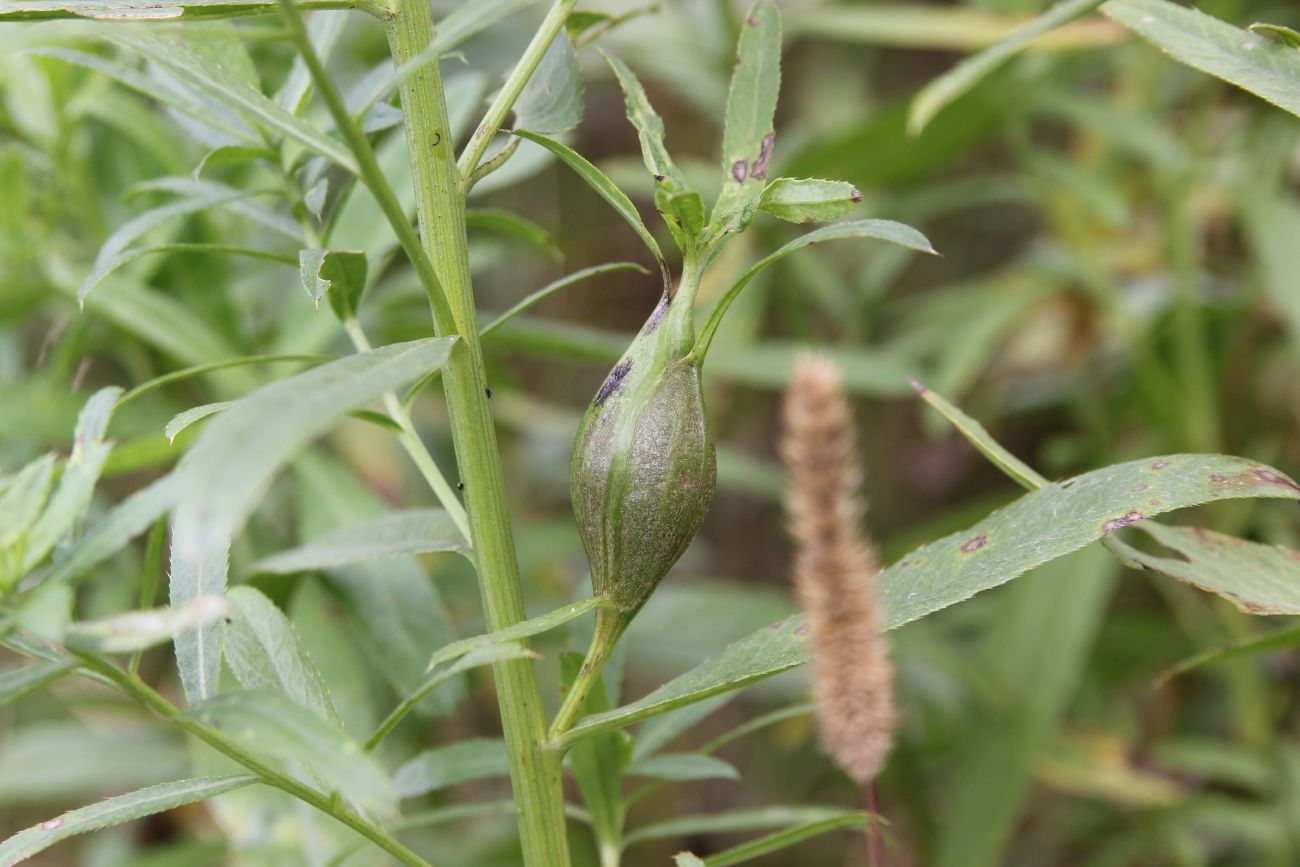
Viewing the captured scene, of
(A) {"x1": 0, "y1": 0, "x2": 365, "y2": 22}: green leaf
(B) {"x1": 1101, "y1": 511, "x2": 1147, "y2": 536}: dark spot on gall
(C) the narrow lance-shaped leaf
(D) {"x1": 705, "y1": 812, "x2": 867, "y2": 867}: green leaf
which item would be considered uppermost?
(A) {"x1": 0, "y1": 0, "x2": 365, "y2": 22}: green leaf

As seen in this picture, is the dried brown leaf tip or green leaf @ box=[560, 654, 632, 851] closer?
the dried brown leaf tip

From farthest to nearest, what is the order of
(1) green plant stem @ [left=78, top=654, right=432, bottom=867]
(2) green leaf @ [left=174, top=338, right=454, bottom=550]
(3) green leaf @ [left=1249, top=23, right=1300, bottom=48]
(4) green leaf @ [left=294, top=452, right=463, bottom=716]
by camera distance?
(4) green leaf @ [left=294, top=452, right=463, bottom=716]
(3) green leaf @ [left=1249, top=23, right=1300, bottom=48]
(1) green plant stem @ [left=78, top=654, right=432, bottom=867]
(2) green leaf @ [left=174, top=338, right=454, bottom=550]

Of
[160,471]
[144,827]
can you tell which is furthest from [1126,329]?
[144,827]

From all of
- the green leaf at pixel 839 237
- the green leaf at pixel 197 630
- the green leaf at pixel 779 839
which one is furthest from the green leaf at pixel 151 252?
the green leaf at pixel 779 839

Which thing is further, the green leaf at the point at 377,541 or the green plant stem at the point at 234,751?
the green leaf at the point at 377,541

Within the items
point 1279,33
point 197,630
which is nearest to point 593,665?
point 197,630

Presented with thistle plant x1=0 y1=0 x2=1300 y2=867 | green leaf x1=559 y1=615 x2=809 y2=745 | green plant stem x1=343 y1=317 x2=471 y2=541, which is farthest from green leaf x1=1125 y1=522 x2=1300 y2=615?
green plant stem x1=343 y1=317 x2=471 y2=541

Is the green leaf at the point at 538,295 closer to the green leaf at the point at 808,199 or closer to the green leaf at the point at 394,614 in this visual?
the green leaf at the point at 808,199

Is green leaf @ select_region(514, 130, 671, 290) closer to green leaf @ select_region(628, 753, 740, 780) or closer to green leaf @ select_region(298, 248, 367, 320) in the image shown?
green leaf @ select_region(298, 248, 367, 320)
